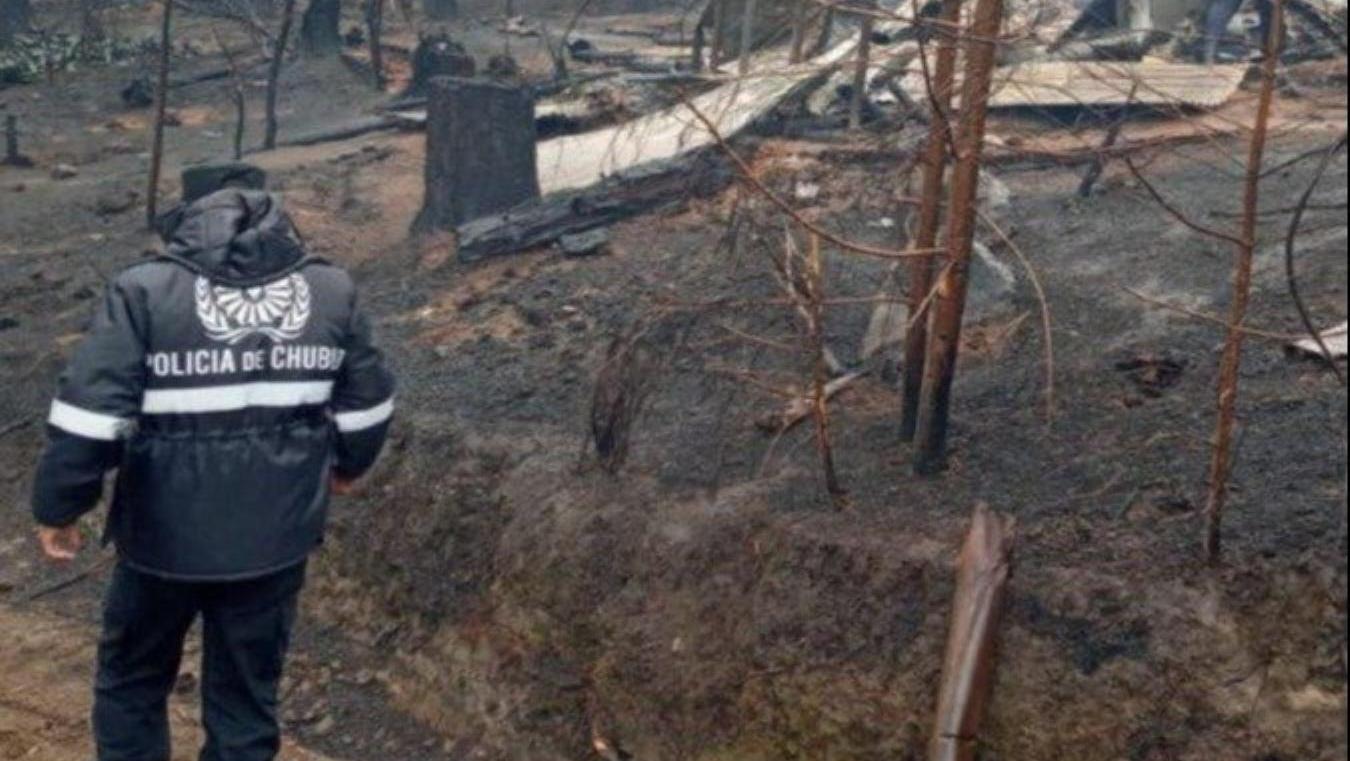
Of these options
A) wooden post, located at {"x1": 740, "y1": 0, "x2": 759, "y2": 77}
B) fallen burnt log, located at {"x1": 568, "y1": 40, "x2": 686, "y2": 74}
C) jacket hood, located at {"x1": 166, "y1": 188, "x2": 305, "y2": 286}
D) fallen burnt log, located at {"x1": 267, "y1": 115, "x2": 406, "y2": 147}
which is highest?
jacket hood, located at {"x1": 166, "y1": 188, "x2": 305, "y2": 286}

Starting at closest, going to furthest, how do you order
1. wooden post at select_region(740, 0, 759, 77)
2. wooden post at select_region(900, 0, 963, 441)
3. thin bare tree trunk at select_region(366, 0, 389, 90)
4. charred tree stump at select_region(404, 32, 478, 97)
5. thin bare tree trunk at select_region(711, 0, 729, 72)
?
wooden post at select_region(900, 0, 963, 441), wooden post at select_region(740, 0, 759, 77), thin bare tree trunk at select_region(711, 0, 729, 72), charred tree stump at select_region(404, 32, 478, 97), thin bare tree trunk at select_region(366, 0, 389, 90)

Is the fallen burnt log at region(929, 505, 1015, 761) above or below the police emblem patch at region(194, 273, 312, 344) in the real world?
below

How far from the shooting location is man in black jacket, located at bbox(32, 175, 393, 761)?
4402mm

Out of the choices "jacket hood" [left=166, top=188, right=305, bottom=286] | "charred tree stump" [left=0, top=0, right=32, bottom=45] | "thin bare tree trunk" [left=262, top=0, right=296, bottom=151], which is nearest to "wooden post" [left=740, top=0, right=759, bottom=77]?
"thin bare tree trunk" [left=262, top=0, right=296, bottom=151]

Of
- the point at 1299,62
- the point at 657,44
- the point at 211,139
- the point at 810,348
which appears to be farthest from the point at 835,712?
the point at 657,44

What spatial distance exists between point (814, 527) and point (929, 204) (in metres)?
1.28

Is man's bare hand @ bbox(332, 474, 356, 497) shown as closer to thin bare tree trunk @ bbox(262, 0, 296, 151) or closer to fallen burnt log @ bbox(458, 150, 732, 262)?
fallen burnt log @ bbox(458, 150, 732, 262)

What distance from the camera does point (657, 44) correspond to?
18.8 m

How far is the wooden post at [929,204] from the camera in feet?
19.1

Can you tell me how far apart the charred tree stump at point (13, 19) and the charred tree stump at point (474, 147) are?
1251 centimetres

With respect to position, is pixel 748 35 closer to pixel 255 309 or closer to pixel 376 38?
pixel 376 38

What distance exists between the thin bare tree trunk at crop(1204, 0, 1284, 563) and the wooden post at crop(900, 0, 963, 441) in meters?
1.10

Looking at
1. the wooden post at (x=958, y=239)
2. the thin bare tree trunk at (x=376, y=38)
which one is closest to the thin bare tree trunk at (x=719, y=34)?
the thin bare tree trunk at (x=376, y=38)

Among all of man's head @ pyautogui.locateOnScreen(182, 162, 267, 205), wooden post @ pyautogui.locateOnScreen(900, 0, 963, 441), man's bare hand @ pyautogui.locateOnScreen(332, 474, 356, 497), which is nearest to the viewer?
man's bare hand @ pyautogui.locateOnScreen(332, 474, 356, 497)
